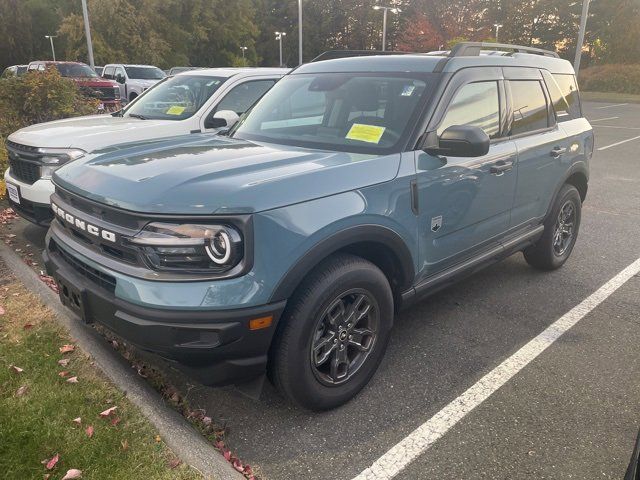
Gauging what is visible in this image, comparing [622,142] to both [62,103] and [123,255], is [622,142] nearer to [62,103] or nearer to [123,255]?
[62,103]

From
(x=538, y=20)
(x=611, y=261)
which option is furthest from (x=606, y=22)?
(x=611, y=261)

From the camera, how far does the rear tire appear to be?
4668 millimetres

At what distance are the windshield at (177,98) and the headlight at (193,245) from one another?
4049 mm

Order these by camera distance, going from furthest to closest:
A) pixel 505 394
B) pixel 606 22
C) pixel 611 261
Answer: pixel 606 22 → pixel 611 261 → pixel 505 394

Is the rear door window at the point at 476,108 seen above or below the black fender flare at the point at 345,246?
above

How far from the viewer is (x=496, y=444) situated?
2662mm

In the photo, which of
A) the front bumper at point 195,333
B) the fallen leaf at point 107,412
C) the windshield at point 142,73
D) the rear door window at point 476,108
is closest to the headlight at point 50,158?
the front bumper at point 195,333

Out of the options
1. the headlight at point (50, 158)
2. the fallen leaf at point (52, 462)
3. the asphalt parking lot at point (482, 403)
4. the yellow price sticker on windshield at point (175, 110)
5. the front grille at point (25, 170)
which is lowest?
the asphalt parking lot at point (482, 403)

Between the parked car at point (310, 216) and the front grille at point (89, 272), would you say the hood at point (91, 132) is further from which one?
the front grille at point (89, 272)

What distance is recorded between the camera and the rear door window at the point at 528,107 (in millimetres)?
3973

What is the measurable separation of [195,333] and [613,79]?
43566 mm

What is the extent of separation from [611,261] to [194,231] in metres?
4.51

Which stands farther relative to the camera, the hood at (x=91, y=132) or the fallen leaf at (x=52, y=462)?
the hood at (x=91, y=132)

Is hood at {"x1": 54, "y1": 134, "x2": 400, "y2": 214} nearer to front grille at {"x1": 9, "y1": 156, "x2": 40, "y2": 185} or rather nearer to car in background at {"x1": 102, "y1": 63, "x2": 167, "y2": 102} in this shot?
front grille at {"x1": 9, "y1": 156, "x2": 40, "y2": 185}
